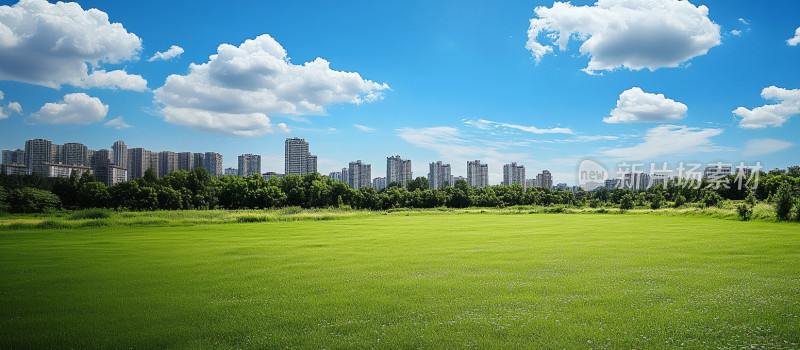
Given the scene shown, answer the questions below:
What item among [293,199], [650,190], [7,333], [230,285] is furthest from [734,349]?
[650,190]

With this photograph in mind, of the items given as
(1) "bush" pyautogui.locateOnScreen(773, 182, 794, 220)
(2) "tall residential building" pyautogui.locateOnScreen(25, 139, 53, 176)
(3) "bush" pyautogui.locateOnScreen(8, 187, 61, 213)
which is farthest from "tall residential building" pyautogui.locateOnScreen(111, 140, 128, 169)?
(1) "bush" pyautogui.locateOnScreen(773, 182, 794, 220)

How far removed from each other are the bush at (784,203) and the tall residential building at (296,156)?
13539 centimetres

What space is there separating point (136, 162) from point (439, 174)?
120074 mm

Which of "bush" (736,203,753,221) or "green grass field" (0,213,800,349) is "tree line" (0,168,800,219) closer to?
"bush" (736,203,753,221)

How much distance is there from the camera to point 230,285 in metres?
12.8

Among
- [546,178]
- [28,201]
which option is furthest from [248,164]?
[546,178]

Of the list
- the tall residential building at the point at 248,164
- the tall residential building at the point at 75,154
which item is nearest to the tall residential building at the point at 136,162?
the tall residential building at the point at 75,154

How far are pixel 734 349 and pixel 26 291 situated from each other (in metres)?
18.9

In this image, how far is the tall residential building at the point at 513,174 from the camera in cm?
17800

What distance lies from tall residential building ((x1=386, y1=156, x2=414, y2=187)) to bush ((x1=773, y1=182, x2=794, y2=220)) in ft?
433

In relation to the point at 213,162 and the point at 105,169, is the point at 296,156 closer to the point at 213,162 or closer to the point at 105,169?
the point at 213,162

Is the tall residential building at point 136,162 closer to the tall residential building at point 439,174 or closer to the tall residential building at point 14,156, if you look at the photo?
the tall residential building at point 14,156

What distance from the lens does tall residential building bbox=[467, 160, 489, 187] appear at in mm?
179875

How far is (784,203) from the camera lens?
40312 millimetres
